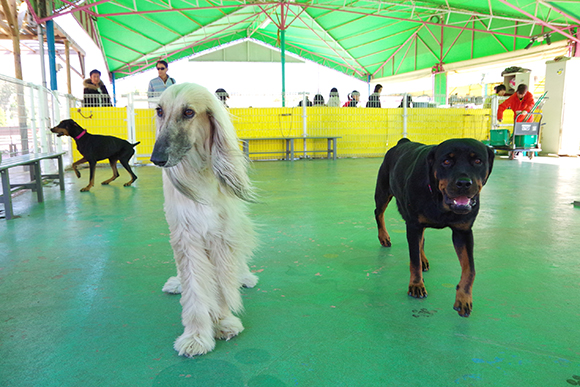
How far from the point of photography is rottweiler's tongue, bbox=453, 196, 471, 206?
5.84 feet

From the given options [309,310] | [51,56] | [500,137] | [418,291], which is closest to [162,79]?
[51,56]

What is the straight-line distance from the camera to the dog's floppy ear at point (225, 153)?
1.71m

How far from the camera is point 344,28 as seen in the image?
2130cm

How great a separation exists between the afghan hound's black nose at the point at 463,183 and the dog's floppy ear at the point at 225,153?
1.03 meters

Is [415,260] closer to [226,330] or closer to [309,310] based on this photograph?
[309,310]

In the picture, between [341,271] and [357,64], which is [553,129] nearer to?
[341,271]

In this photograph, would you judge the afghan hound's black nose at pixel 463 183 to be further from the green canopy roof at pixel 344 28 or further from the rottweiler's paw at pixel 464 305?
the green canopy roof at pixel 344 28

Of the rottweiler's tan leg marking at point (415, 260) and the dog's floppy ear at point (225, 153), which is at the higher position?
the dog's floppy ear at point (225, 153)

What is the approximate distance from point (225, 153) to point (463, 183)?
112cm

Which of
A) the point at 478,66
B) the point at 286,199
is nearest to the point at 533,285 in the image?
the point at 286,199

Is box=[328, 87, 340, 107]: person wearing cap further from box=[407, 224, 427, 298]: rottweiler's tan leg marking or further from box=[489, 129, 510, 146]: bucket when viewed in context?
box=[407, 224, 427, 298]: rottweiler's tan leg marking

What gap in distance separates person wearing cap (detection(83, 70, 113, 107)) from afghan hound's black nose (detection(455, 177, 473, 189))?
1037 cm

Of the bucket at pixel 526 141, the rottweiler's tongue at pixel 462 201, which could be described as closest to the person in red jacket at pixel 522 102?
the bucket at pixel 526 141

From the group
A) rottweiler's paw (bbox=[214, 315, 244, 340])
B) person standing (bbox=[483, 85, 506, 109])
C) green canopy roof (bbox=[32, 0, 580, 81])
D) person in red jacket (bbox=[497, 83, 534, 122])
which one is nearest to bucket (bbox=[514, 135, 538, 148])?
person in red jacket (bbox=[497, 83, 534, 122])
